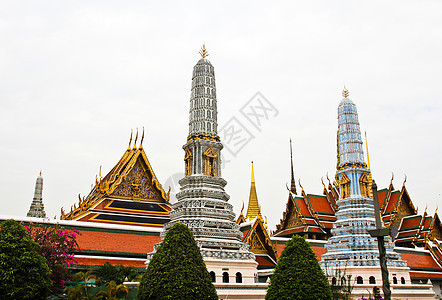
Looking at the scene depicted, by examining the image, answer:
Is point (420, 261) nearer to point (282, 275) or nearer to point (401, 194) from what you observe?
point (401, 194)

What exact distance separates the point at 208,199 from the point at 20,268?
8578 mm

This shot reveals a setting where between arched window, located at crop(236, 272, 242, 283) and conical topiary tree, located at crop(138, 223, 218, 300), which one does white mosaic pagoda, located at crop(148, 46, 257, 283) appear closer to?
arched window, located at crop(236, 272, 242, 283)

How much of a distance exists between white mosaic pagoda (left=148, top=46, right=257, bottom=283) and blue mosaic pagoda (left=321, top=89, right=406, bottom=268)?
6.22m

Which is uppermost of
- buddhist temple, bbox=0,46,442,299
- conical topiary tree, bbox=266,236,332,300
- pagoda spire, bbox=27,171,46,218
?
pagoda spire, bbox=27,171,46,218

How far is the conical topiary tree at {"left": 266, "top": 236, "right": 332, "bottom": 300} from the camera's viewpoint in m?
12.5

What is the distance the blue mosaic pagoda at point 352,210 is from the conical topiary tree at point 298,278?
886 centimetres

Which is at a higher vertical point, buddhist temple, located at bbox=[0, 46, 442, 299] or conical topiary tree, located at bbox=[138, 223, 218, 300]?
buddhist temple, located at bbox=[0, 46, 442, 299]

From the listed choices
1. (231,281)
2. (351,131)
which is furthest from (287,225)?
(231,281)

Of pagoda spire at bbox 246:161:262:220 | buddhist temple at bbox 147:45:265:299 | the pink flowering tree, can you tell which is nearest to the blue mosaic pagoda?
buddhist temple at bbox 147:45:265:299

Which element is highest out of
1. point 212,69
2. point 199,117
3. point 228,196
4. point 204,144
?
point 212,69

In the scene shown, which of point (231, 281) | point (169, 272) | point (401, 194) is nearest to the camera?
point (169, 272)

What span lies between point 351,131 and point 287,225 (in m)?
11.5

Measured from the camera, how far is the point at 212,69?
71.7 ft

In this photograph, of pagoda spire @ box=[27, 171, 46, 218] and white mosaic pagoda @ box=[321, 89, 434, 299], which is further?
pagoda spire @ box=[27, 171, 46, 218]
